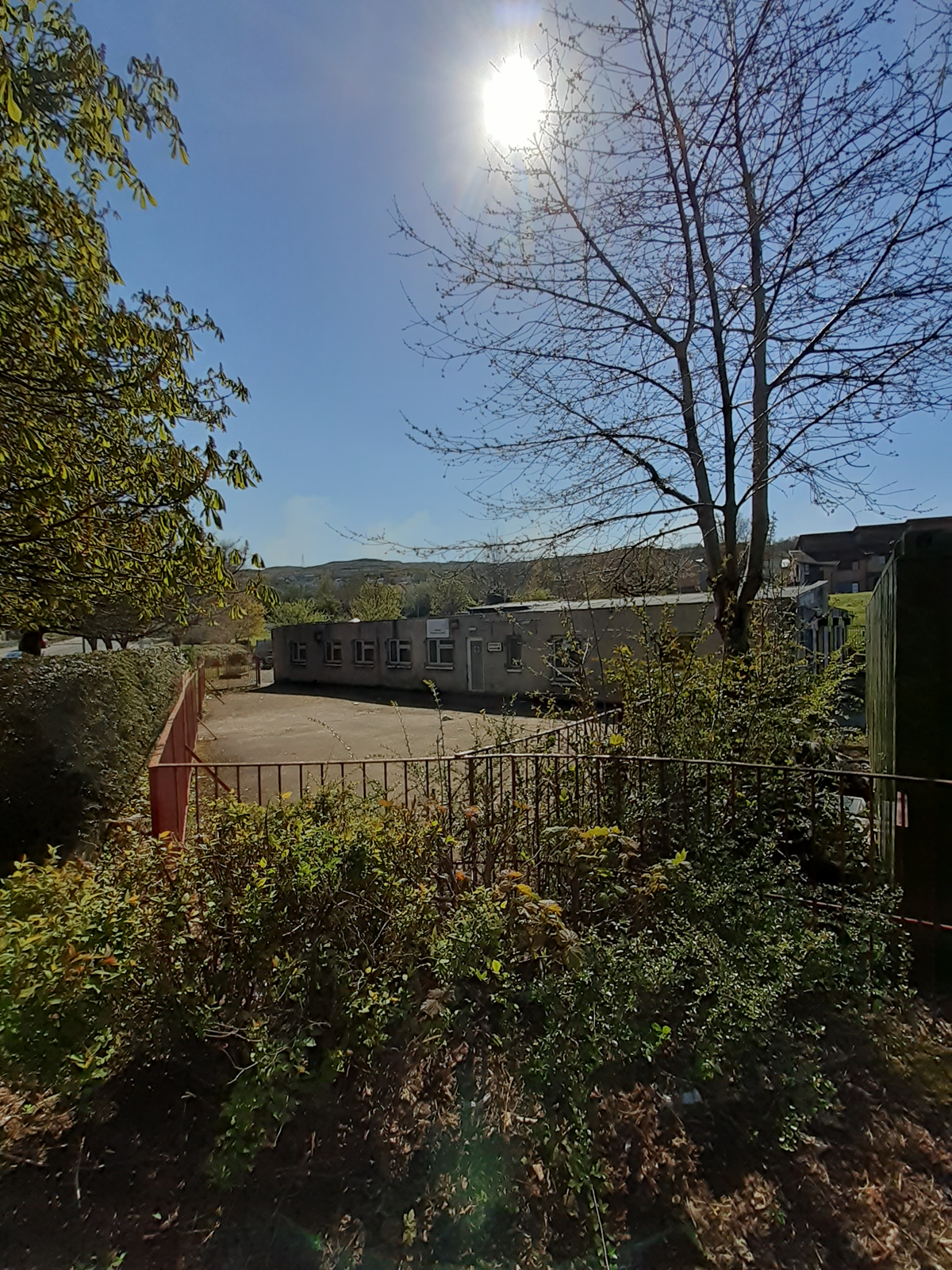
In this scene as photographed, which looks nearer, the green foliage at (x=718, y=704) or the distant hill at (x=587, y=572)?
the green foliage at (x=718, y=704)

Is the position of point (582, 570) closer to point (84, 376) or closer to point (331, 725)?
point (84, 376)

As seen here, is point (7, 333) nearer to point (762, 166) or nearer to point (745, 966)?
point (745, 966)

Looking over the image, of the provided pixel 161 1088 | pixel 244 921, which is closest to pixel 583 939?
→ pixel 244 921

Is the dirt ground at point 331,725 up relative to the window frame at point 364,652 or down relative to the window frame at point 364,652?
down

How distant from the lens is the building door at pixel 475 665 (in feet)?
67.1

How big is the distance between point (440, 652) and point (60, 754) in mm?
16373

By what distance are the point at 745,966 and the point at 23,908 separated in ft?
9.57

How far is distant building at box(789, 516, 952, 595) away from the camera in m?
9.08

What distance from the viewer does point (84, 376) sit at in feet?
10.6

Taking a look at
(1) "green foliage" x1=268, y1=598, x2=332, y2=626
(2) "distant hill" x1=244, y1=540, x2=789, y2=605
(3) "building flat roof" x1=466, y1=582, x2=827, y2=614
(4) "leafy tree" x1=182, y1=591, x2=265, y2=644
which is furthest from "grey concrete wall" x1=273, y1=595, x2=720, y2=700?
(1) "green foliage" x1=268, y1=598, x2=332, y2=626

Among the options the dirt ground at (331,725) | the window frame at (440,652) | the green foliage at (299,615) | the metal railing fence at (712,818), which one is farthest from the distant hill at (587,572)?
the green foliage at (299,615)

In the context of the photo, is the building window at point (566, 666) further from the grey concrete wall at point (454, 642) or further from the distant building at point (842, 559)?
the grey concrete wall at point (454, 642)

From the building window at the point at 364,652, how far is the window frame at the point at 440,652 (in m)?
3.14

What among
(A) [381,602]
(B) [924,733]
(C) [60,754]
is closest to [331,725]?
(C) [60,754]
